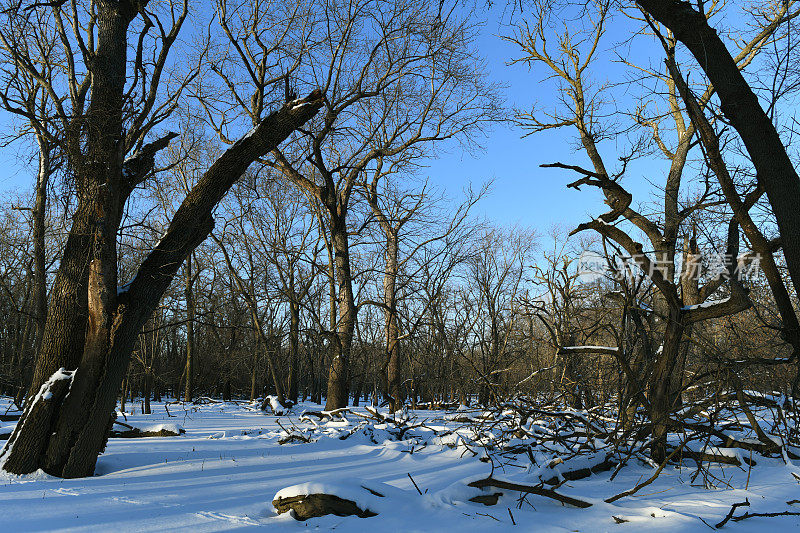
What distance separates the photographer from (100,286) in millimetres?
5059

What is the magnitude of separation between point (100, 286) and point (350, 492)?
11.0 ft

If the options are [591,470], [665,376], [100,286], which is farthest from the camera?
[591,470]

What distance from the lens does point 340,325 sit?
1245 cm

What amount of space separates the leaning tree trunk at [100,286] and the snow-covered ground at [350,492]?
36cm

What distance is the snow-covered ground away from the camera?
3.47 m

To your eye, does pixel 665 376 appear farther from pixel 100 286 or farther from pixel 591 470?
pixel 100 286

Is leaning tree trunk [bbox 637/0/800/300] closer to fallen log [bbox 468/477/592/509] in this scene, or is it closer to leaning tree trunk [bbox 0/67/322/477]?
fallen log [bbox 468/477/592/509]

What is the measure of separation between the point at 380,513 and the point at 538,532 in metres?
1.12

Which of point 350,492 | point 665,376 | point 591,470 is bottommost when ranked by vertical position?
point 591,470

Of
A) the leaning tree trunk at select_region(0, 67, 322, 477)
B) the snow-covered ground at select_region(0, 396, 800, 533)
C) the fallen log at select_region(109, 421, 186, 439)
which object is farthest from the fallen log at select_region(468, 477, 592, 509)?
the fallen log at select_region(109, 421, 186, 439)

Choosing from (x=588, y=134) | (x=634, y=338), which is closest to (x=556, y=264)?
(x=588, y=134)

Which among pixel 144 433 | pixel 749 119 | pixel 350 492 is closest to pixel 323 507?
pixel 350 492

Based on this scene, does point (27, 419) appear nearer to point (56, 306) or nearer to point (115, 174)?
point (56, 306)

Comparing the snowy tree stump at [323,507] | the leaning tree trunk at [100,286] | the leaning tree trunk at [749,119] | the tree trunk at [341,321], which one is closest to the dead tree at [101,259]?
the leaning tree trunk at [100,286]
